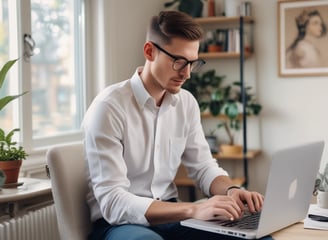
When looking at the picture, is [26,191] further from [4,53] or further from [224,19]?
[224,19]

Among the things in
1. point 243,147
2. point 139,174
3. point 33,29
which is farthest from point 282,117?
point 139,174

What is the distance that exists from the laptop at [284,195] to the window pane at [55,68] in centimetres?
174

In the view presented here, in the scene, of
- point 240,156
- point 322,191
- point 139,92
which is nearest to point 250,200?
point 322,191

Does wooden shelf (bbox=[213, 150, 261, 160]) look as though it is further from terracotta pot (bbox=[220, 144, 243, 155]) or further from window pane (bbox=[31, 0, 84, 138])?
window pane (bbox=[31, 0, 84, 138])

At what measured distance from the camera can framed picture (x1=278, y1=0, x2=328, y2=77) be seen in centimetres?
363

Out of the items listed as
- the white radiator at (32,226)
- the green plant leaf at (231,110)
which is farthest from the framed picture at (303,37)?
the white radiator at (32,226)

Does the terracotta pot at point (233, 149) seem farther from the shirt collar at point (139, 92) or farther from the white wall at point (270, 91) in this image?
the shirt collar at point (139, 92)

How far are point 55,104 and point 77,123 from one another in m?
0.26

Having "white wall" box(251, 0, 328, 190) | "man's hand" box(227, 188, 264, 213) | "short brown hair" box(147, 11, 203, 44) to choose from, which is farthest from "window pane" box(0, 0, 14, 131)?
"white wall" box(251, 0, 328, 190)

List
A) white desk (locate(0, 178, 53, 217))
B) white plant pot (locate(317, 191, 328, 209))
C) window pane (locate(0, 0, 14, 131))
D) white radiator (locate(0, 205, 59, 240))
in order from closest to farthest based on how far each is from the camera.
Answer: white plant pot (locate(317, 191, 328, 209)), white desk (locate(0, 178, 53, 217)), white radiator (locate(0, 205, 59, 240)), window pane (locate(0, 0, 14, 131))

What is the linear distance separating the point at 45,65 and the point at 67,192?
4.98 feet

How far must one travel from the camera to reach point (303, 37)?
12.1 ft

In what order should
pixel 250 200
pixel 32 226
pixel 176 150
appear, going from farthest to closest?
1. pixel 32 226
2. pixel 176 150
3. pixel 250 200

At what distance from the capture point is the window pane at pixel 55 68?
2812mm
